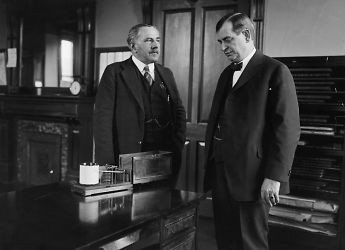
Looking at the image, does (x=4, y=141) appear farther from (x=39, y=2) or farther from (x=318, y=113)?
(x=318, y=113)

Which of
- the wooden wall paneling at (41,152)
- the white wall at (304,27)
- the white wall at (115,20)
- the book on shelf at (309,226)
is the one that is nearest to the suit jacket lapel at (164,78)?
the white wall at (304,27)

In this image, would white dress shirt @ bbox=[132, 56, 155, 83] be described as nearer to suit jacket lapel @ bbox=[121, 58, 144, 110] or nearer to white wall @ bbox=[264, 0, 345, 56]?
suit jacket lapel @ bbox=[121, 58, 144, 110]

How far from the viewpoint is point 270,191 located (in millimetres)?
2094

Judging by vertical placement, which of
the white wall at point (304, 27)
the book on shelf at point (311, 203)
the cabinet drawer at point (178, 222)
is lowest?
the book on shelf at point (311, 203)

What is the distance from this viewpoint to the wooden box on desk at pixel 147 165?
229 cm

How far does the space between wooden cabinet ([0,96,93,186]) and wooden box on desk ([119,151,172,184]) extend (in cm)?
274

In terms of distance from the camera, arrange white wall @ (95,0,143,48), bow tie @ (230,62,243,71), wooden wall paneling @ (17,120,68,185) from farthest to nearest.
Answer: wooden wall paneling @ (17,120,68,185) → white wall @ (95,0,143,48) → bow tie @ (230,62,243,71)

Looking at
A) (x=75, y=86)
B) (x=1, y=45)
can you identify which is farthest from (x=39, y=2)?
(x=75, y=86)

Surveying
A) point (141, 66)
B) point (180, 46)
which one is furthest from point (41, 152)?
point (141, 66)

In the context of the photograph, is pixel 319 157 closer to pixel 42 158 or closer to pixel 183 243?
pixel 183 243

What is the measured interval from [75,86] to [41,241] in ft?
12.7

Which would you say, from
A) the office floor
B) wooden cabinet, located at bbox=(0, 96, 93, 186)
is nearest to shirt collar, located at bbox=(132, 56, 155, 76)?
the office floor

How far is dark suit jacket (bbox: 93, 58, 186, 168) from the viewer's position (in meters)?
2.93

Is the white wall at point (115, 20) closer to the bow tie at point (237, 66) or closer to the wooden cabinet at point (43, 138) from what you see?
the wooden cabinet at point (43, 138)
